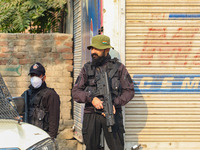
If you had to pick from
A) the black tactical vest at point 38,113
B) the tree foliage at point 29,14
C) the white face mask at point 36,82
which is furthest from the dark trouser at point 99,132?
the tree foliage at point 29,14

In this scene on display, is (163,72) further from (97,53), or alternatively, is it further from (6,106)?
(6,106)

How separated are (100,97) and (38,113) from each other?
798 mm

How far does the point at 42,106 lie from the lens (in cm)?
509

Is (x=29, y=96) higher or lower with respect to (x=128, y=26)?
lower

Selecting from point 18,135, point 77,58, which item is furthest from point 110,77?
point 77,58

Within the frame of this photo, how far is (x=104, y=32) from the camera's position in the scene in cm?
624

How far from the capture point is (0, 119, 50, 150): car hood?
3285mm

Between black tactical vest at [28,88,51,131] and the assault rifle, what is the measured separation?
68 centimetres

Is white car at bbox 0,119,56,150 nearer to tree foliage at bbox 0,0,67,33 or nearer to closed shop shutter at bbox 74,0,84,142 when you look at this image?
closed shop shutter at bbox 74,0,84,142

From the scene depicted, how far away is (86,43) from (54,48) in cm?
101

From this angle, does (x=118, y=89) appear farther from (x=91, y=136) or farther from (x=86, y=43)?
(x=86, y=43)

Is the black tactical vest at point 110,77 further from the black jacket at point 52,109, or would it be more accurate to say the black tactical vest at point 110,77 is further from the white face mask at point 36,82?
the white face mask at point 36,82

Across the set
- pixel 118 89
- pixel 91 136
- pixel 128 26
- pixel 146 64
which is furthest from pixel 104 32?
pixel 91 136

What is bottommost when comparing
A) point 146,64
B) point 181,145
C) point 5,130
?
point 181,145
